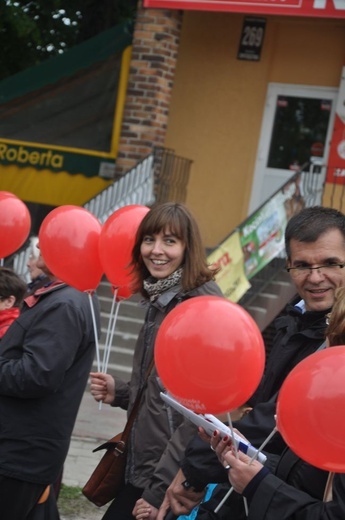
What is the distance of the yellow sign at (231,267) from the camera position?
1020 cm

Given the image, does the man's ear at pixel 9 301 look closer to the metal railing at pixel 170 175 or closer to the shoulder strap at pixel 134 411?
the shoulder strap at pixel 134 411

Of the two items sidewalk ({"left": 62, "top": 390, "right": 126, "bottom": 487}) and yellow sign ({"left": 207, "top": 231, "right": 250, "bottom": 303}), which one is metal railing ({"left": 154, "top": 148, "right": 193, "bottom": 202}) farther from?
sidewalk ({"left": 62, "top": 390, "right": 126, "bottom": 487})

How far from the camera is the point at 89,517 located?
20.2ft

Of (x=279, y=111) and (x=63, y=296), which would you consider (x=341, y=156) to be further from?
(x=63, y=296)

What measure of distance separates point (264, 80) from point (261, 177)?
127 centimetres

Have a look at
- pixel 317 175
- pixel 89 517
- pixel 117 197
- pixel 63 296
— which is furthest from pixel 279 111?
pixel 63 296

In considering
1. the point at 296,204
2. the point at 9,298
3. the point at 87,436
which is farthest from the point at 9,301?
the point at 296,204

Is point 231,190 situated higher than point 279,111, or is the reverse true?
point 279,111

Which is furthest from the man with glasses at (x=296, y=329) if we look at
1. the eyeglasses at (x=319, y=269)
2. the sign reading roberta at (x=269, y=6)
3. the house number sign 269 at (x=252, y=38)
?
the house number sign 269 at (x=252, y=38)

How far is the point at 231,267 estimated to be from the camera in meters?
10.3

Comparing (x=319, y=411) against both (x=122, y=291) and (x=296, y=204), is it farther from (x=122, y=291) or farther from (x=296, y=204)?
(x=296, y=204)

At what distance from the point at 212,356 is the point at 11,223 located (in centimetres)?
287

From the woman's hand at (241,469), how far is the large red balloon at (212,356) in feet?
0.50

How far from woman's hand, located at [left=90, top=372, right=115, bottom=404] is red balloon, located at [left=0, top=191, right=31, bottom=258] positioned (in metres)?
1.51
